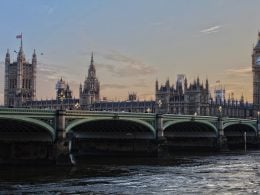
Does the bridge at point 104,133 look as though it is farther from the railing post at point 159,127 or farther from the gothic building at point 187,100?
the gothic building at point 187,100

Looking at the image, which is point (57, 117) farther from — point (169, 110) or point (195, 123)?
point (169, 110)

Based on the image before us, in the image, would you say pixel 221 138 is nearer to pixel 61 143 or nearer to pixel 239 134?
pixel 239 134

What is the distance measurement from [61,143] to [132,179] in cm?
1741

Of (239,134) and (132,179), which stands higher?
(239,134)

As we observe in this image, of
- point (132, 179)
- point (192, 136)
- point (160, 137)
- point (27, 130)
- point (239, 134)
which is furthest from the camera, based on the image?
point (239, 134)

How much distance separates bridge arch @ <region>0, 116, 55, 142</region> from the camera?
6485cm

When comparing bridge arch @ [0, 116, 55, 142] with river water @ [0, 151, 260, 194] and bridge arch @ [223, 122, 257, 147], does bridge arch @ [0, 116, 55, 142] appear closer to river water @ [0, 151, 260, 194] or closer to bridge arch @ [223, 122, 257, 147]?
river water @ [0, 151, 260, 194]

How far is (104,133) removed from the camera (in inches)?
3556

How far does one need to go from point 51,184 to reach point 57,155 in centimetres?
1981

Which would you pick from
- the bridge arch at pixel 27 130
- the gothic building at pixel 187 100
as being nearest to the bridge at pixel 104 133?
the bridge arch at pixel 27 130

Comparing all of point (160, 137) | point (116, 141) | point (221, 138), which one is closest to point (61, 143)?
point (160, 137)

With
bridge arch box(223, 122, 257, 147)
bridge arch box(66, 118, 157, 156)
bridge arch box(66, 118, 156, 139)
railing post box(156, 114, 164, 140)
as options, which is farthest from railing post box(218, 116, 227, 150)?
bridge arch box(66, 118, 156, 139)

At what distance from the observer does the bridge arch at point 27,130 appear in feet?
213

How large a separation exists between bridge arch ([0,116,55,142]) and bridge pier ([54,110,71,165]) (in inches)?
34.2
